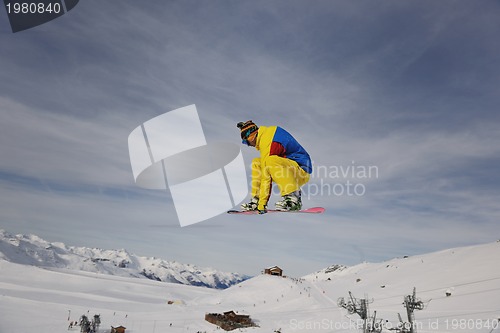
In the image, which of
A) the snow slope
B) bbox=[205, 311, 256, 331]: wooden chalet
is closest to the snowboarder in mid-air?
the snow slope

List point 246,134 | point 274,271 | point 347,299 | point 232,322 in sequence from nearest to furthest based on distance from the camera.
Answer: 1. point 246,134
2. point 232,322
3. point 347,299
4. point 274,271

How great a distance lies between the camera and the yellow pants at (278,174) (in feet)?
15.6

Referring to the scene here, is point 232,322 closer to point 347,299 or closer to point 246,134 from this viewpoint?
point 347,299

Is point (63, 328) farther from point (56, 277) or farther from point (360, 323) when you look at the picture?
point (56, 277)

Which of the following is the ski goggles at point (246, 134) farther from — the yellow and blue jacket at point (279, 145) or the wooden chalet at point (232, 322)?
the wooden chalet at point (232, 322)

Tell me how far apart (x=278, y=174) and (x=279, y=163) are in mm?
167

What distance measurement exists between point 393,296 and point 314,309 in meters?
15.1

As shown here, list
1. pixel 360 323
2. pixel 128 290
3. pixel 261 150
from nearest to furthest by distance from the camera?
pixel 261 150 < pixel 360 323 < pixel 128 290

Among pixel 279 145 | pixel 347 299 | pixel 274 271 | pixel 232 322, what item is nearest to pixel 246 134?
pixel 279 145

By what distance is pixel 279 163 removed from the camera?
475 centimetres

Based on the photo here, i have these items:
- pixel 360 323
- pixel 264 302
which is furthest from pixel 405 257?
pixel 360 323

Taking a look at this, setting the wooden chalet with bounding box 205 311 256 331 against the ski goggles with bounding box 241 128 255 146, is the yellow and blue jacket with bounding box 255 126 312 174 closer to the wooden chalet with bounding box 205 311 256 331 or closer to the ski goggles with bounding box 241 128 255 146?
the ski goggles with bounding box 241 128 255 146

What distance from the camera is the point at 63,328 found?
2338 inches

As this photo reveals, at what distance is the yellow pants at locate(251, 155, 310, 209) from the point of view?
15.6 ft
